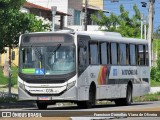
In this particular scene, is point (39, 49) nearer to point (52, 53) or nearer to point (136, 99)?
point (52, 53)

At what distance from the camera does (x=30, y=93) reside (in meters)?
27.7

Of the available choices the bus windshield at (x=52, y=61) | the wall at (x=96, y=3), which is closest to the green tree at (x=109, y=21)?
the wall at (x=96, y=3)

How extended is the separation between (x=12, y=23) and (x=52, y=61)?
19.8ft

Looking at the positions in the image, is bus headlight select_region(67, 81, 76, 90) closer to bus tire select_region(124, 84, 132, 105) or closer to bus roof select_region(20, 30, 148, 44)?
bus roof select_region(20, 30, 148, 44)

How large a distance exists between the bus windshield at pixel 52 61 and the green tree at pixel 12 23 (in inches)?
170

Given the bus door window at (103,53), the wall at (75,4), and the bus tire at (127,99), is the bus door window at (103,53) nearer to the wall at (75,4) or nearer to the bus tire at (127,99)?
the bus tire at (127,99)

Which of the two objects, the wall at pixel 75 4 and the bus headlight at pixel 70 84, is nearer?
the bus headlight at pixel 70 84

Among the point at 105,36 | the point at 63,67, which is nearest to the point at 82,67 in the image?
the point at 63,67

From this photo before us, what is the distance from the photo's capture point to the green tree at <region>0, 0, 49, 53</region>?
31.9 m

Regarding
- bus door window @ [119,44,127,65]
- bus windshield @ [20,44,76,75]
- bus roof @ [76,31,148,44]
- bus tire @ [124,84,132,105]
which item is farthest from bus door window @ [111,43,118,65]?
bus windshield @ [20,44,76,75]

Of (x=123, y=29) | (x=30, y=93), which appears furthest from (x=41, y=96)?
(x=123, y=29)

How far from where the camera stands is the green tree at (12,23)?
31.9 meters

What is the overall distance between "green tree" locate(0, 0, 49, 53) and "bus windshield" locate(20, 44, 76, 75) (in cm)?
431

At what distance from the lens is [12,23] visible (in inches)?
1304
